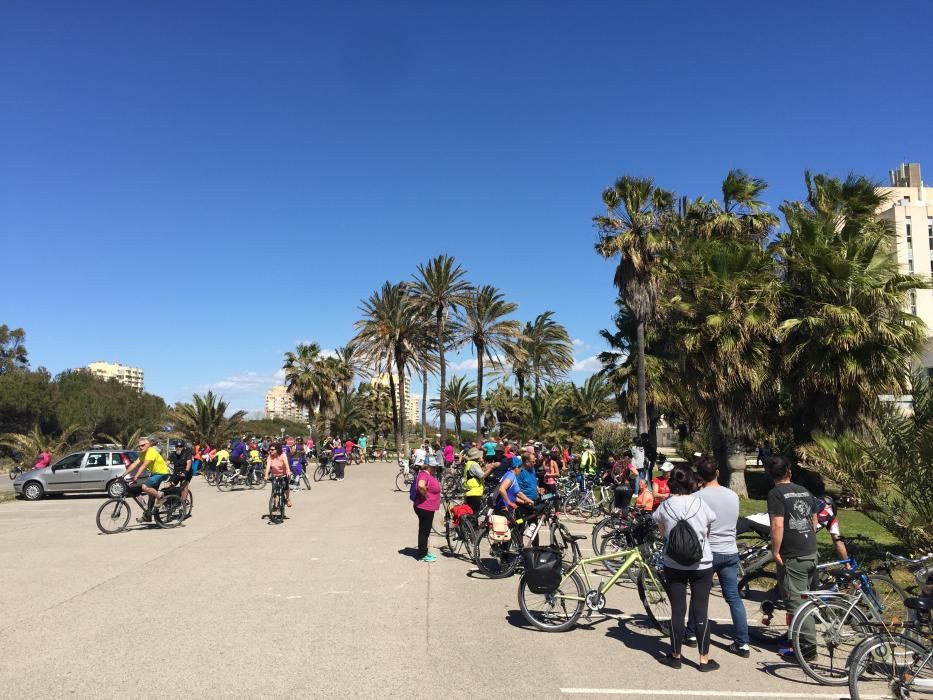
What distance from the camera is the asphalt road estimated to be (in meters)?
5.00

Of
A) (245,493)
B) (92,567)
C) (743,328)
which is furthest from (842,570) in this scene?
(245,493)

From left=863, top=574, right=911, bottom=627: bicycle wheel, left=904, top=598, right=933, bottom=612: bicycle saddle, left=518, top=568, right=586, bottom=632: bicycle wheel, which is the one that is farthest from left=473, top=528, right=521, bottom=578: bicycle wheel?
left=904, top=598, right=933, bottom=612: bicycle saddle

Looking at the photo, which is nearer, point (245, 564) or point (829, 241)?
point (245, 564)

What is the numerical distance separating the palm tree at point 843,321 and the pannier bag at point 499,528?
30.4 ft

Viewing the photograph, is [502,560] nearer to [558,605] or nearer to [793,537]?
[558,605]

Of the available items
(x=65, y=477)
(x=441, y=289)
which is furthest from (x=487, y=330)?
(x=65, y=477)

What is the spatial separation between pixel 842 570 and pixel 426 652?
12.7ft

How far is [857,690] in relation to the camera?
14.9ft

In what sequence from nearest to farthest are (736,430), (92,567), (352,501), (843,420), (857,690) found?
(857,690), (92,567), (843,420), (736,430), (352,501)

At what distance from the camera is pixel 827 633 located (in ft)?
17.6

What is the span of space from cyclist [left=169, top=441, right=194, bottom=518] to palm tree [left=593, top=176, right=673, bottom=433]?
16132 mm

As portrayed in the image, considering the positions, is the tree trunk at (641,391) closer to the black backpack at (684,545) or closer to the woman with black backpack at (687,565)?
the woman with black backpack at (687,565)

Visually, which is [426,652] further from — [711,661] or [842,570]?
[842,570]

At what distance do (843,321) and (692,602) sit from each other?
10.7m
